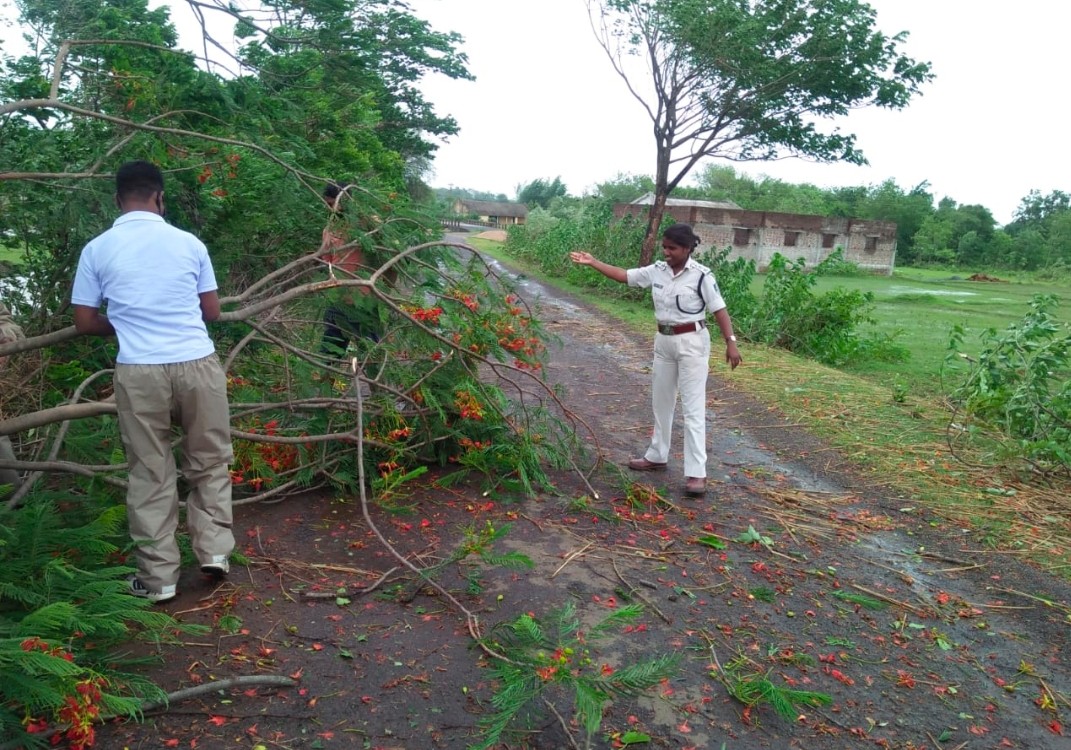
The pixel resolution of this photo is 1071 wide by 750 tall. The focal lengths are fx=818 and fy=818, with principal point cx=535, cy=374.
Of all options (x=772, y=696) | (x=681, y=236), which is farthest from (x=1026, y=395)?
(x=772, y=696)

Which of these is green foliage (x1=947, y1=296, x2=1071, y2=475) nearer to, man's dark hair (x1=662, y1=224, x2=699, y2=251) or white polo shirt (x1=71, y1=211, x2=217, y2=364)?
man's dark hair (x1=662, y1=224, x2=699, y2=251)

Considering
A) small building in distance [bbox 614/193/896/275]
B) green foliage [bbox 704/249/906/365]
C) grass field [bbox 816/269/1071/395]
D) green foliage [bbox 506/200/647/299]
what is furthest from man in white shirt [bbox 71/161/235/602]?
small building in distance [bbox 614/193/896/275]

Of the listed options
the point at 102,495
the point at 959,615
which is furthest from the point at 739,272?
the point at 102,495

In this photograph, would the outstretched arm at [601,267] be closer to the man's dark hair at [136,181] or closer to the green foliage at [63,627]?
the man's dark hair at [136,181]

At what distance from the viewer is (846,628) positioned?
13.3 ft

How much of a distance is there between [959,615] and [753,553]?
1.12m

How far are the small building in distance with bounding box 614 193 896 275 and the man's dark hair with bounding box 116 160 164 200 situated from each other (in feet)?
98.3

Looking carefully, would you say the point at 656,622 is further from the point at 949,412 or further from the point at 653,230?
the point at 653,230

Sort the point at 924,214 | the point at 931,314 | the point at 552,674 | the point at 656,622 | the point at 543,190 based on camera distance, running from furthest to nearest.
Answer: the point at 543,190, the point at 924,214, the point at 931,314, the point at 656,622, the point at 552,674

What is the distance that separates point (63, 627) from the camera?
2996 millimetres

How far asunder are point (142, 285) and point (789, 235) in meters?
38.1

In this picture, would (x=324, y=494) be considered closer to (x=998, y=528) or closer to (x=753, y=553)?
(x=753, y=553)

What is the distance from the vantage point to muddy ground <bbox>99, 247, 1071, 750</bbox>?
10.1 ft

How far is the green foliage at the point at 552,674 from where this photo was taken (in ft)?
9.29
